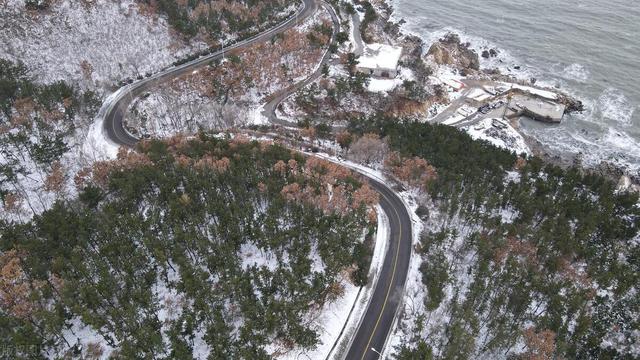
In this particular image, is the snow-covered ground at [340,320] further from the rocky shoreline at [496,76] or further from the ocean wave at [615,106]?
the ocean wave at [615,106]

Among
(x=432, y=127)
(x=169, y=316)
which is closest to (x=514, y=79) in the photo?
(x=432, y=127)

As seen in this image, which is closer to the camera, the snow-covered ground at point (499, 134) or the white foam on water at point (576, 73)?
the snow-covered ground at point (499, 134)

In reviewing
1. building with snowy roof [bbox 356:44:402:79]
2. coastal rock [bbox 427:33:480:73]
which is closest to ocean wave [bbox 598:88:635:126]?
coastal rock [bbox 427:33:480:73]

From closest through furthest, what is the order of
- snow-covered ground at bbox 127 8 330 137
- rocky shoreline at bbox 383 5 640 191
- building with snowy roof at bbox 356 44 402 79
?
rocky shoreline at bbox 383 5 640 191
snow-covered ground at bbox 127 8 330 137
building with snowy roof at bbox 356 44 402 79

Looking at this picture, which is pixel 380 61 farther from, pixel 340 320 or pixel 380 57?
pixel 340 320

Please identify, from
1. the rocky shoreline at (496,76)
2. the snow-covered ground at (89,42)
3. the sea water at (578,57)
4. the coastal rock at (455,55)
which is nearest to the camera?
the rocky shoreline at (496,76)

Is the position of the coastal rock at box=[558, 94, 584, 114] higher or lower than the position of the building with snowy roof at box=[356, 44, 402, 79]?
lower

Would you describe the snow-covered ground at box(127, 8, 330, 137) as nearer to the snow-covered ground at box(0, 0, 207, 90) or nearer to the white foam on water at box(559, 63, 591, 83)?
the snow-covered ground at box(0, 0, 207, 90)

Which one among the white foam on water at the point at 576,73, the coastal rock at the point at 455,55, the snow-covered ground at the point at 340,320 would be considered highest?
the coastal rock at the point at 455,55

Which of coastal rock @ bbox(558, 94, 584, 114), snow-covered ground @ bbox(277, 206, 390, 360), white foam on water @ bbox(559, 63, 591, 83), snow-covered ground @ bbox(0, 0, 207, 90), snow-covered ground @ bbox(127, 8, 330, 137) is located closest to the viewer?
snow-covered ground @ bbox(277, 206, 390, 360)

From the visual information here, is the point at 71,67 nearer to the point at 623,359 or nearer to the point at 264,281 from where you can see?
the point at 264,281

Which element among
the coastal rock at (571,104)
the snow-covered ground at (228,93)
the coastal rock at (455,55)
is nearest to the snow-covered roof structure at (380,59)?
the snow-covered ground at (228,93)
